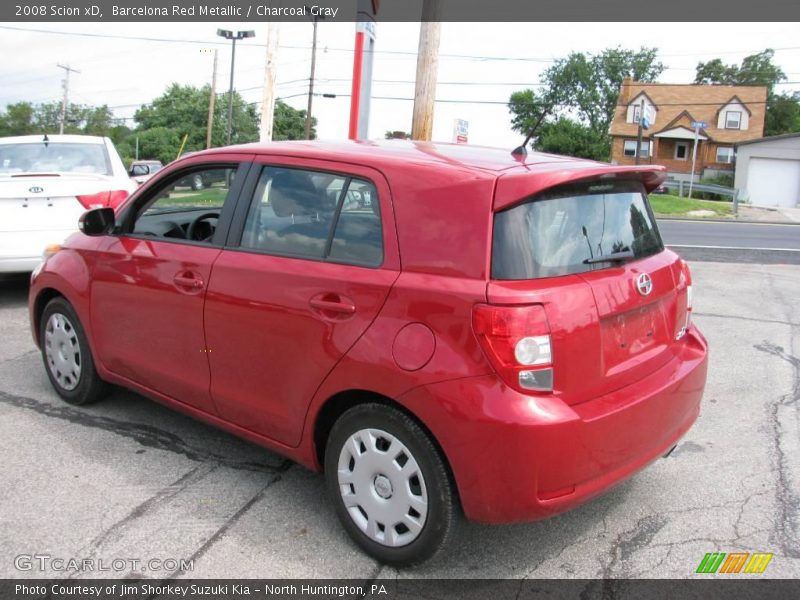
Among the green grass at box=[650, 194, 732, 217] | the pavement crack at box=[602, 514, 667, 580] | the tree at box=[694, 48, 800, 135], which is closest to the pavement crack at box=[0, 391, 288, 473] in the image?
the pavement crack at box=[602, 514, 667, 580]

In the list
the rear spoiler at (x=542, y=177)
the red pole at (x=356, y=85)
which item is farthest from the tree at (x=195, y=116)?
the rear spoiler at (x=542, y=177)

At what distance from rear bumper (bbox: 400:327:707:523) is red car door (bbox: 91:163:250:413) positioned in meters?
1.46

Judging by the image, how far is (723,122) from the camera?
57.8 metres

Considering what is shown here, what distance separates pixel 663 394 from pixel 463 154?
4.58ft

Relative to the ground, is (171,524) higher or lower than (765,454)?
lower

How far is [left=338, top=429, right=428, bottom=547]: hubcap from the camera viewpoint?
291cm

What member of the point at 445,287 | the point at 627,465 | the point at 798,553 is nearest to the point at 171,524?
the point at 445,287

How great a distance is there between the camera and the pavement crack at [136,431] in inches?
159

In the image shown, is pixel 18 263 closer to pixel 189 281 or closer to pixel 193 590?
pixel 189 281

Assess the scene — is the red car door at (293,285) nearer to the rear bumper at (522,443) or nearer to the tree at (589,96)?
the rear bumper at (522,443)

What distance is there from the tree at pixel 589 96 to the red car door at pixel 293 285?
5769 centimetres

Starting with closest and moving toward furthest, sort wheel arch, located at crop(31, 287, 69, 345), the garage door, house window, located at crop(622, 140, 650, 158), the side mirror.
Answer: the side mirror, wheel arch, located at crop(31, 287, 69, 345), the garage door, house window, located at crop(622, 140, 650, 158)

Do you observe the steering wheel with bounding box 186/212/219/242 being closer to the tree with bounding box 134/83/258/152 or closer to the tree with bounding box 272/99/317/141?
the tree with bounding box 134/83/258/152

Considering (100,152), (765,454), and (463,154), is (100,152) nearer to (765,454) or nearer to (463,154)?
(463,154)
